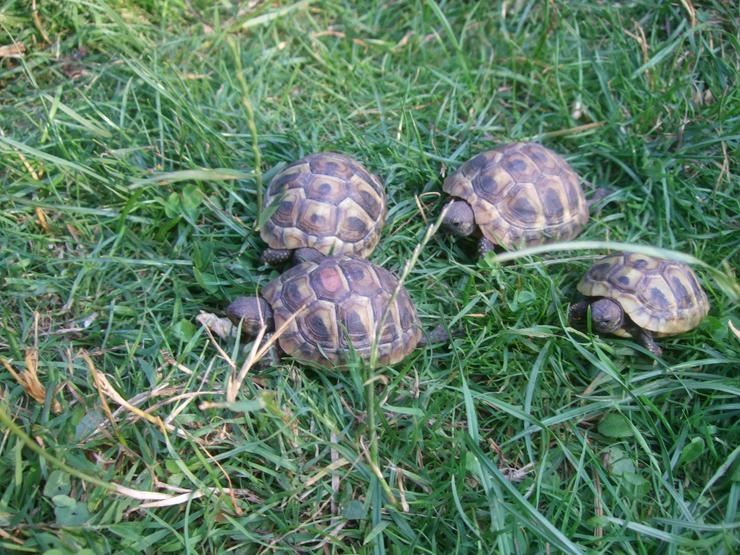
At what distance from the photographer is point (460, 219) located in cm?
395

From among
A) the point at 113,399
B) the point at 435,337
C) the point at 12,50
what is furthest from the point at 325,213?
the point at 12,50

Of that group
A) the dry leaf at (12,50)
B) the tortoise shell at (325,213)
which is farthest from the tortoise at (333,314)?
the dry leaf at (12,50)

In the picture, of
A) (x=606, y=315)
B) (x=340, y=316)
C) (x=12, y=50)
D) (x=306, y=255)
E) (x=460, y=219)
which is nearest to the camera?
(x=340, y=316)

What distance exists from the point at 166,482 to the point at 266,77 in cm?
318

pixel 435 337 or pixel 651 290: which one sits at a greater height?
pixel 651 290

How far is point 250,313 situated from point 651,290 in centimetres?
243

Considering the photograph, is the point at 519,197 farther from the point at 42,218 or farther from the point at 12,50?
the point at 12,50

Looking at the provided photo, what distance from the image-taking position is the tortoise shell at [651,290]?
3533 millimetres

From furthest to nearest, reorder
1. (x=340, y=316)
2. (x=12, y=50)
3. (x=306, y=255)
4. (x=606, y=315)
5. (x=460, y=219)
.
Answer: (x=12, y=50), (x=460, y=219), (x=306, y=255), (x=606, y=315), (x=340, y=316)

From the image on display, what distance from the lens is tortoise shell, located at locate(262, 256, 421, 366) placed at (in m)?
3.28

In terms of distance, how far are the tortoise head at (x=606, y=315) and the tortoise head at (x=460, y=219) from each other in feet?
3.11

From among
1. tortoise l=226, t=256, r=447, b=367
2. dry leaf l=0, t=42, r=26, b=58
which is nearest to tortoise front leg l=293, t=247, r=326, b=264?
tortoise l=226, t=256, r=447, b=367

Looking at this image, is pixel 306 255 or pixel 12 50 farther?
pixel 12 50

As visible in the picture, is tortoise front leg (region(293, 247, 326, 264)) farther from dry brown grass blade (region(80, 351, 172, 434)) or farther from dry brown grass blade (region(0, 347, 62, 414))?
dry brown grass blade (region(0, 347, 62, 414))
